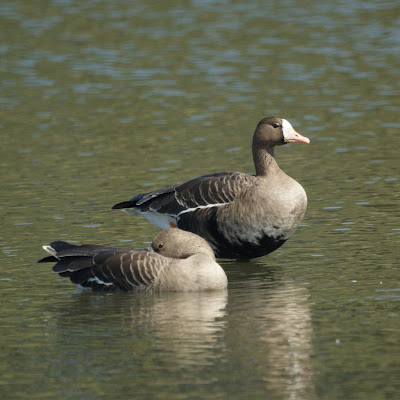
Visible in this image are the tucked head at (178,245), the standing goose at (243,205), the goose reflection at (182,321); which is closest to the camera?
the goose reflection at (182,321)

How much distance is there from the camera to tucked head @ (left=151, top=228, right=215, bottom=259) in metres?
14.1

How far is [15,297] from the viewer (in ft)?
45.2

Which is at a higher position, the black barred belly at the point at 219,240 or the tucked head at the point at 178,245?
the tucked head at the point at 178,245

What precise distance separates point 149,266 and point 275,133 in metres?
3.27

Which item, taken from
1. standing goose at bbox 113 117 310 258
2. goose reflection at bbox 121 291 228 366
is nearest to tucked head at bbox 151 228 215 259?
goose reflection at bbox 121 291 228 366

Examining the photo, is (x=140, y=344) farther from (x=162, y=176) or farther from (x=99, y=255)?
(x=162, y=176)

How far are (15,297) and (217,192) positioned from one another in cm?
343

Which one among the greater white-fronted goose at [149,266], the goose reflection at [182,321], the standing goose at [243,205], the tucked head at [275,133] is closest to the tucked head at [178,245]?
the greater white-fronted goose at [149,266]

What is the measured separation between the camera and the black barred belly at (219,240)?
15203 mm

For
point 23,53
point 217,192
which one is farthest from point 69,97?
point 217,192

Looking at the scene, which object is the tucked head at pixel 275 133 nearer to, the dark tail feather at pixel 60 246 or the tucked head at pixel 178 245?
the tucked head at pixel 178 245

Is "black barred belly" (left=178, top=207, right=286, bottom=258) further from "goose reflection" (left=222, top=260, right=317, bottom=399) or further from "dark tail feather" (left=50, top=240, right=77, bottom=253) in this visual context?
"dark tail feather" (left=50, top=240, right=77, bottom=253)

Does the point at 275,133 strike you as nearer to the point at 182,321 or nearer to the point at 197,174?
the point at 182,321

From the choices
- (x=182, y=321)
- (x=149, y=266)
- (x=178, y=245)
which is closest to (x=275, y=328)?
(x=182, y=321)
